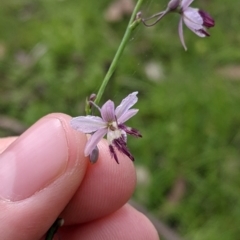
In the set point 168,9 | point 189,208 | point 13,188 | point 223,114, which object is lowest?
point 189,208

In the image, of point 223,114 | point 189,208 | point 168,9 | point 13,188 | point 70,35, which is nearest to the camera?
point 168,9

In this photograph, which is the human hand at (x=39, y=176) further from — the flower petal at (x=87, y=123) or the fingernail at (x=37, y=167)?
the flower petal at (x=87, y=123)

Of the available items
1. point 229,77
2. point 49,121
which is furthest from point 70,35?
point 49,121

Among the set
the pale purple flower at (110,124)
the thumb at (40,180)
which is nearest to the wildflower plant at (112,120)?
the pale purple flower at (110,124)

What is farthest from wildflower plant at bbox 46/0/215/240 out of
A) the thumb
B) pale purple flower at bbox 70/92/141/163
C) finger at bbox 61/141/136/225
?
finger at bbox 61/141/136/225

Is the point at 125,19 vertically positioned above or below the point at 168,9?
below

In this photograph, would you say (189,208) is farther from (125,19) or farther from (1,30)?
(1,30)

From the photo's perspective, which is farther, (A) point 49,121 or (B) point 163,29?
(B) point 163,29
